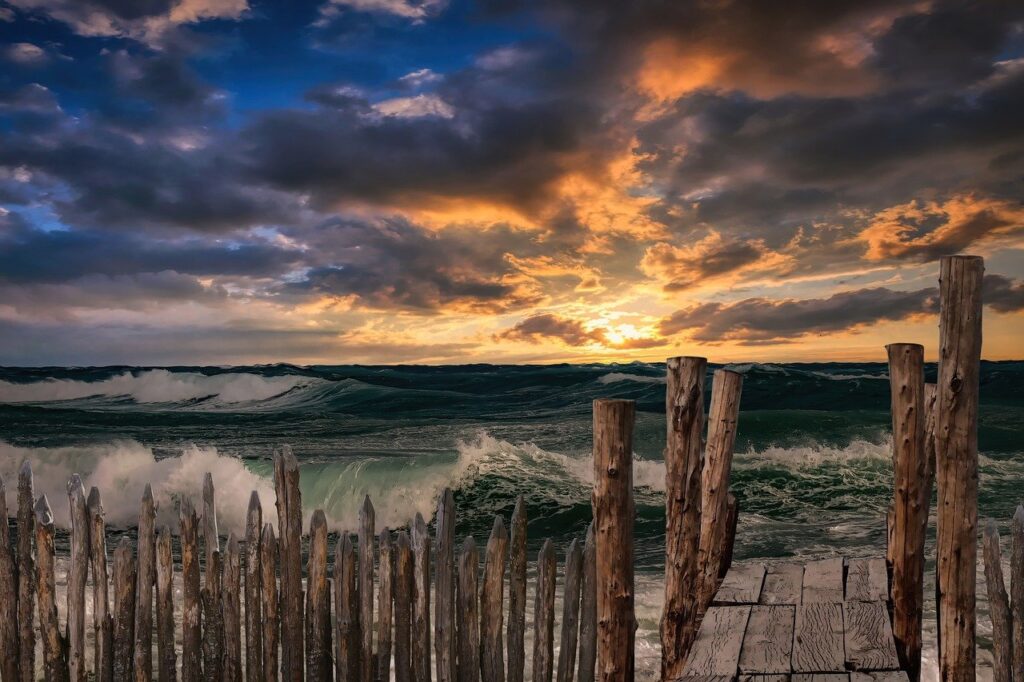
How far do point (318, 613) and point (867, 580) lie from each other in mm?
3196

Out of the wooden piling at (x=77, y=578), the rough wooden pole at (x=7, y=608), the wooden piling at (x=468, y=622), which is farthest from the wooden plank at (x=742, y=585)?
the rough wooden pole at (x=7, y=608)

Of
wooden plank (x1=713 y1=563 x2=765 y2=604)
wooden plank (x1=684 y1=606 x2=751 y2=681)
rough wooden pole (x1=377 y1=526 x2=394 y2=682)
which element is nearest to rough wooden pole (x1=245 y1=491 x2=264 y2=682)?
rough wooden pole (x1=377 y1=526 x2=394 y2=682)

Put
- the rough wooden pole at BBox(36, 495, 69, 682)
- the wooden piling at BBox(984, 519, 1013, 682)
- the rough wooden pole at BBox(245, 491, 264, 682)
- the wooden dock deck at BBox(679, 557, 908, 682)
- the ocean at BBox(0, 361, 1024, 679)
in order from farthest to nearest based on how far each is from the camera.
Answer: the ocean at BBox(0, 361, 1024, 679), the rough wooden pole at BBox(36, 495, 69, 682), the rough wooden pole at BBox(245, 491, 264, 682), the wooden piling at BBox(984, 519, 1013, 682), the wooden dock deck at BBox(679, 557, 908, 682)

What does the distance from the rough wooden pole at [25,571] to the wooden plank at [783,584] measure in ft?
14.4

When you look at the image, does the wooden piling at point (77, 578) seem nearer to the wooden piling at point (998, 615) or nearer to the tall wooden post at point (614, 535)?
the tall wooden post at point (614, 535)

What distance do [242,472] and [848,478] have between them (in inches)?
518

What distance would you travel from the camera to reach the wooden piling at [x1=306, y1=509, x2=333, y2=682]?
471cm

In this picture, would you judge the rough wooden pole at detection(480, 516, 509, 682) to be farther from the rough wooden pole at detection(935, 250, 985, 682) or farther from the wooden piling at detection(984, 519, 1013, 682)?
the wooden piling at detection(984, 519, 1013, 682)

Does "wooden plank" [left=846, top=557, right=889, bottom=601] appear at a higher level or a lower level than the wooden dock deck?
higher

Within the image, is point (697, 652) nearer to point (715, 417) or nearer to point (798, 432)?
point (715, 417)

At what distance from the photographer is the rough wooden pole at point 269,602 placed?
4.69m

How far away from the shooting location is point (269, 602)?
4727 mm

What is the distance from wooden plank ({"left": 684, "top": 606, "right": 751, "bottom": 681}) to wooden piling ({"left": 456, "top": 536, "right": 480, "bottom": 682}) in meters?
1.23

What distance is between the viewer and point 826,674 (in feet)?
11.8
